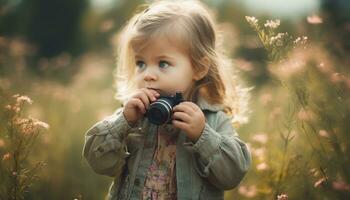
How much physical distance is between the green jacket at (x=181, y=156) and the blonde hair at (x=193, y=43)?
0.75 ft

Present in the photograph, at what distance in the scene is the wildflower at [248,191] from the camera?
349cm

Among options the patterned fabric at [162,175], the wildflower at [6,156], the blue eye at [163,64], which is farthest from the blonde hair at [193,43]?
the wildflower at [6,156]

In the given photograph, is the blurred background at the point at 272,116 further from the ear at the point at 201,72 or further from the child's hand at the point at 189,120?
the child's hand at the point at 189,120

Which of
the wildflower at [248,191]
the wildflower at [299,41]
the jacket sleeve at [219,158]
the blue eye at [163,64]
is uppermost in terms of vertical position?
the blue eye at [163,64]

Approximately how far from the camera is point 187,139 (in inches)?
111

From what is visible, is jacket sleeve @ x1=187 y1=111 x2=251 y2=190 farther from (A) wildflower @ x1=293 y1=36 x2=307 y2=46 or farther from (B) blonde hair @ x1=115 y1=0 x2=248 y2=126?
(A) wildflower @ x1=293 y1=36 x2=307 y2=46

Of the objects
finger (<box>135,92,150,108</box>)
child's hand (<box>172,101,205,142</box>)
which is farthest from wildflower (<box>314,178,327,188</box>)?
finger (<box>135,92,150,108</box>)

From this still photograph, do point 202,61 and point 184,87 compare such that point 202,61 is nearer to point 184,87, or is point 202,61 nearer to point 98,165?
point 184,87

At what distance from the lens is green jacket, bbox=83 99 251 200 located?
2666 millimetres

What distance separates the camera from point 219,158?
2.65 meters

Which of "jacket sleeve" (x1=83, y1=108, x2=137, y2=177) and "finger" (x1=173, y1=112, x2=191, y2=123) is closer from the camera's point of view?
"finger" (x1=173, y1=112, x2=191, y2=123)

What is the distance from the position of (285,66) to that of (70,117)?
2.53m

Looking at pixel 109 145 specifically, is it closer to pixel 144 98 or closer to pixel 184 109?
pixel 144 98

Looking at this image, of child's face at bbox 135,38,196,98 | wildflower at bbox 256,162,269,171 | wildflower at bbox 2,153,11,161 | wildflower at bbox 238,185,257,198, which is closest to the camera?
child's face at bbox 135,38,196,98
